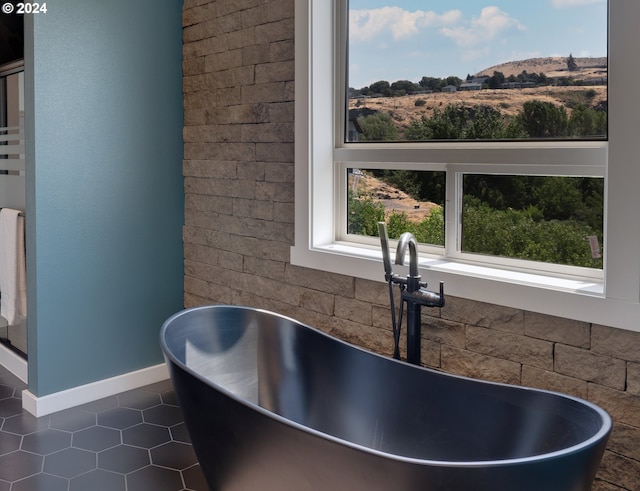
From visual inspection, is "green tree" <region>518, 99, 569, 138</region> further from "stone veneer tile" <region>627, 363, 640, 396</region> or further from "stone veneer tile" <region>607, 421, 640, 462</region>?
"stone veneer tile" <region>607, 421, 640, 462</region>

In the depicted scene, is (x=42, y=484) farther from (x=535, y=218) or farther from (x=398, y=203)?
(x=535, y=218)

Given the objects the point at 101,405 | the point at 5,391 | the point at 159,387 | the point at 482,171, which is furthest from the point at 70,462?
the point at 482,171

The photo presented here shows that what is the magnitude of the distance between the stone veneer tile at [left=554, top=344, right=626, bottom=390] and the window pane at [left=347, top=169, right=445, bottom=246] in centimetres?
74

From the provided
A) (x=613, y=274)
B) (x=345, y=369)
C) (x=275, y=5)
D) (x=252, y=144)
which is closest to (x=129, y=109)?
(x=252, y=144)

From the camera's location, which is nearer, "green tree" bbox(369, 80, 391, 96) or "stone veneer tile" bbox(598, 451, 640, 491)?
"stone veneer tile" bbox(598, 451, 640, 491)

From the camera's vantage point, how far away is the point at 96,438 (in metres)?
3.09

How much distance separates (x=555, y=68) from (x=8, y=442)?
9.54 ft

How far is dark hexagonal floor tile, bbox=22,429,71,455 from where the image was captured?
2961 millimetres

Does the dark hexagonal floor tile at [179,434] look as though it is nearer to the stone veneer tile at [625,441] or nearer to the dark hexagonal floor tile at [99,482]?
the dark hexagonal floor tile at [99,482]

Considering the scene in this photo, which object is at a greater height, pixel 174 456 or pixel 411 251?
pixel 411 251

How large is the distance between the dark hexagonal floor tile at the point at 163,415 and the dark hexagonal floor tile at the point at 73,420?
0.28m

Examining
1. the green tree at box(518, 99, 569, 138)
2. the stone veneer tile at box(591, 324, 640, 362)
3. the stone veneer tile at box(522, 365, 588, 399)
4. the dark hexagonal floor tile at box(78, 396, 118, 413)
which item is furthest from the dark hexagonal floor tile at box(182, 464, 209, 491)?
the green tree at box(518, 99, 569, 138)

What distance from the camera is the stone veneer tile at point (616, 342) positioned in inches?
79.1

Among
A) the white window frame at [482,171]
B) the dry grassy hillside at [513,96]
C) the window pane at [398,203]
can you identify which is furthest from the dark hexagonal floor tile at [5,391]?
the dry grassy hillside at [513,96]
